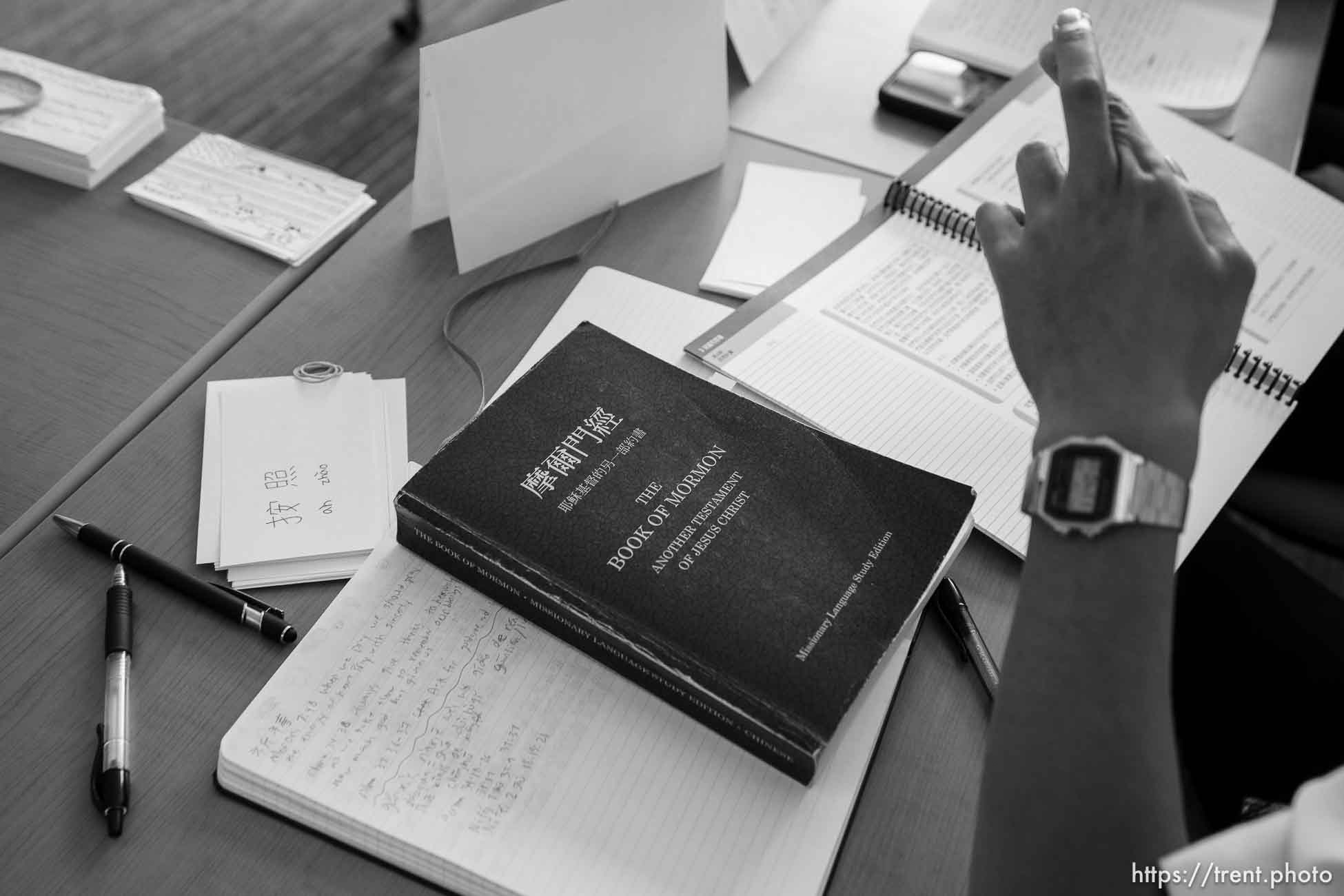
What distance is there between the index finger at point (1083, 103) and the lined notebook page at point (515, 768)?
0.35 m

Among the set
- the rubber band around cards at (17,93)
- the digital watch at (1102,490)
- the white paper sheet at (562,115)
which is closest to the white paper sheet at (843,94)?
the white paper sheet at (562,115)

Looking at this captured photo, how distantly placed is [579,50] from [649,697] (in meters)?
0.59

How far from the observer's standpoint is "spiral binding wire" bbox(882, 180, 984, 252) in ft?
→ 3.64

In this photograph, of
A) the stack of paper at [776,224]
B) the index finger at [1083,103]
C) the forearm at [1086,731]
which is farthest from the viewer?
the stack of paper at [776,224]

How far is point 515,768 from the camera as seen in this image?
29.0 inches

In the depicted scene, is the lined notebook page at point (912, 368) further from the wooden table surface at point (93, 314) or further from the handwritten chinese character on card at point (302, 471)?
the wooden table surface at point (93, 314)

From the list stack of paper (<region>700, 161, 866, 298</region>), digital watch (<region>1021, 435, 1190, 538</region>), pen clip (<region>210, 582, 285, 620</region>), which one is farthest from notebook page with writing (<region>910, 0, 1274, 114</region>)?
pen clip (<region>210, 582, 285, 620</region>)

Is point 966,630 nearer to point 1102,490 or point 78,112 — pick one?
point 1102,490

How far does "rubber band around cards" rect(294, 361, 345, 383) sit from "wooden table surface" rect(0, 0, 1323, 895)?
0.01m

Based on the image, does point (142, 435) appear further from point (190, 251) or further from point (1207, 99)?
point (1207, 99)

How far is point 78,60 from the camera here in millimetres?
2529

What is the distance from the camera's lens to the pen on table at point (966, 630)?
81cm

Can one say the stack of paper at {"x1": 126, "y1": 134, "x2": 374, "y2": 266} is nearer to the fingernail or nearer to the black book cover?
the black book cover

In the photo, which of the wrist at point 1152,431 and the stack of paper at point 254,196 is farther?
the stack of paper at point 254,196
